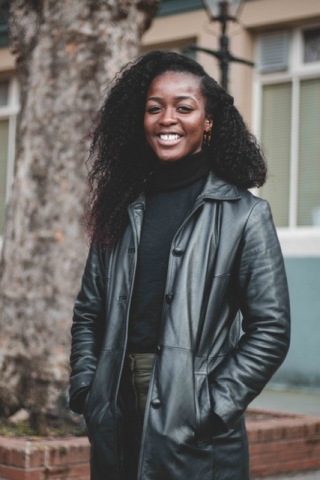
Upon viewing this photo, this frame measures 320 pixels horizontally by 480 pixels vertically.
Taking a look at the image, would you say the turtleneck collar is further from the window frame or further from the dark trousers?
the window frame

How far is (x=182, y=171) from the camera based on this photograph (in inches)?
136

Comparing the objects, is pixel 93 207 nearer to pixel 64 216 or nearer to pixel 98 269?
pixel 98 269

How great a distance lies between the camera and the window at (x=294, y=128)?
11969mm

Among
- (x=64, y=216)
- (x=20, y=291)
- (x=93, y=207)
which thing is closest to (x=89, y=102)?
(x=64, y=216)

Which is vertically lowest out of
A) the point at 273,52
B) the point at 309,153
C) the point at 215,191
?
the point at 215,191

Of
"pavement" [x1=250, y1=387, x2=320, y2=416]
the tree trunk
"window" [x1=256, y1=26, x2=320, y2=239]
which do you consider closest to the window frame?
"window" [x1=256, y1=26, x2=320, y2=239]

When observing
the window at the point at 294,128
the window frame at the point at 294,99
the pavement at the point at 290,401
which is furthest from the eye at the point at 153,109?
the window at the point at 294,128

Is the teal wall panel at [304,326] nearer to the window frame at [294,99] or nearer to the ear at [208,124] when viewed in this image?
the window frame at [294,99]

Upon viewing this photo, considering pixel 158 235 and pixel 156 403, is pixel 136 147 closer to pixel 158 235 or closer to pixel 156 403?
pixel 158 235

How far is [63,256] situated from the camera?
7.13 metres

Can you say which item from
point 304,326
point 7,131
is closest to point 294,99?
point 304,326

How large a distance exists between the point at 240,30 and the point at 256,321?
9.43 meters

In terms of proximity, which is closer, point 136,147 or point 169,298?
point 169,298

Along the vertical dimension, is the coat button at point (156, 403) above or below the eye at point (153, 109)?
below
